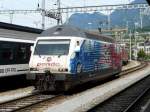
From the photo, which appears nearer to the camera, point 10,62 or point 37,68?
point 37,68

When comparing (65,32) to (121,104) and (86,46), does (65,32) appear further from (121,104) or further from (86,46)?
(121,104)

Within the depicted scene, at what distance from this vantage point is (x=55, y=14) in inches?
1964

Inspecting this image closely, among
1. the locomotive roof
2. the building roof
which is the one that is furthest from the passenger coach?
the building roof

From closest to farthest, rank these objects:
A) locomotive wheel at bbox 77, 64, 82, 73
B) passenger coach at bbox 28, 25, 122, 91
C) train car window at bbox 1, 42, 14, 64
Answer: passenger coach at bbox 28, 25, 122, 91 < locomotive wheel at bbox 77, 64, 82, 73 < train car window at bbox 1, 42, 14, 64

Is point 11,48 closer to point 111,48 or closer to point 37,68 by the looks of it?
point 37,68

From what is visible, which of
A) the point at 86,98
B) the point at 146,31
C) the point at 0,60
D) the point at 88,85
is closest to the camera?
the point at 86,98

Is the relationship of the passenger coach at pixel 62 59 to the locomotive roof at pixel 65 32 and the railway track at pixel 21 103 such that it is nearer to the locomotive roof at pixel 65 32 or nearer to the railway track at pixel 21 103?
the locomotive roof at pixel 65 32

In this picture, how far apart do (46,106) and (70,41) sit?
4469mm

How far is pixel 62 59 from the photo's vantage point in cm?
1805

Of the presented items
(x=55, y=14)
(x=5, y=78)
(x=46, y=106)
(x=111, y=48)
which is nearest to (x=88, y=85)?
(x=111, y=48)

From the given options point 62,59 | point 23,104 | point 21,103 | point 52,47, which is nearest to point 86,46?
point 52,47

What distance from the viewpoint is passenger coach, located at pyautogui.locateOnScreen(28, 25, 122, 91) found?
17.9 meters

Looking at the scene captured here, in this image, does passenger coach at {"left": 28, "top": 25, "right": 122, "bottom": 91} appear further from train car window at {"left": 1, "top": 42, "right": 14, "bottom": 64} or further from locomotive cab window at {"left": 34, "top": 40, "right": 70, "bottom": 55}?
train car window at {"left": 1, "top": 42, "right": 14, "bottom": 64}

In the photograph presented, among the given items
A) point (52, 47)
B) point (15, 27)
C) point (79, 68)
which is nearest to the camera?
point (52, 47)
